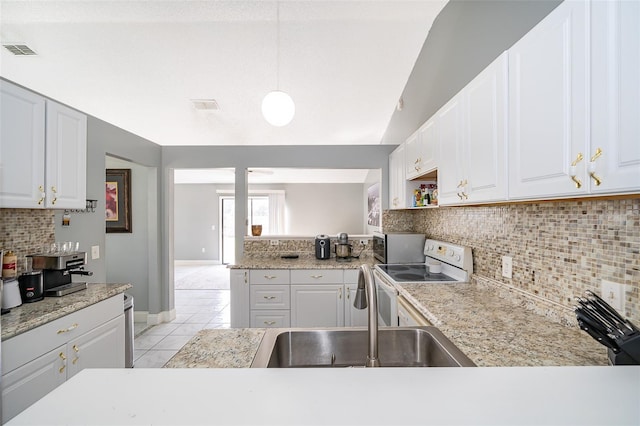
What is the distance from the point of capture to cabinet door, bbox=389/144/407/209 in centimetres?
293

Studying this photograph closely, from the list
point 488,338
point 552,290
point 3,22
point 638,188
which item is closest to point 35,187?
point 3,22

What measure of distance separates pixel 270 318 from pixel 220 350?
205cm

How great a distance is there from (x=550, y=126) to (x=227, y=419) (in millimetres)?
1302

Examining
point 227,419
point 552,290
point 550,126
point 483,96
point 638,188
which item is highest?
point 483,96

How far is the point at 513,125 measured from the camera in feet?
3.99

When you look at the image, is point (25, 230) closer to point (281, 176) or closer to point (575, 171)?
point (575, 171)

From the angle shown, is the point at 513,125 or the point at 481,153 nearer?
the point at 513,125


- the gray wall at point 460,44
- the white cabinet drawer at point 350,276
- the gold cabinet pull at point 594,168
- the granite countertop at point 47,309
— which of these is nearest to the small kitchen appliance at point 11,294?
the granite countertop at point 47,309

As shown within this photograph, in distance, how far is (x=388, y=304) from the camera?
7.55 feet

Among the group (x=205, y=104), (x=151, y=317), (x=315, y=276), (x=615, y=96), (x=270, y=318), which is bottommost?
(x=151, y=317)

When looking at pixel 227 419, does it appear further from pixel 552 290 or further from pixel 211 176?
pixel 211 176

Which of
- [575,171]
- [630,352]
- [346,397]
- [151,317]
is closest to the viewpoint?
[346,397]

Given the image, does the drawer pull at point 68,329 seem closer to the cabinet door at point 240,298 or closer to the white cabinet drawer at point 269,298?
the cabinet door at point 240,298

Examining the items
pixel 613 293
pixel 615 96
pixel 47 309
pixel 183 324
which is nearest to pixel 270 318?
pixel 183 324
